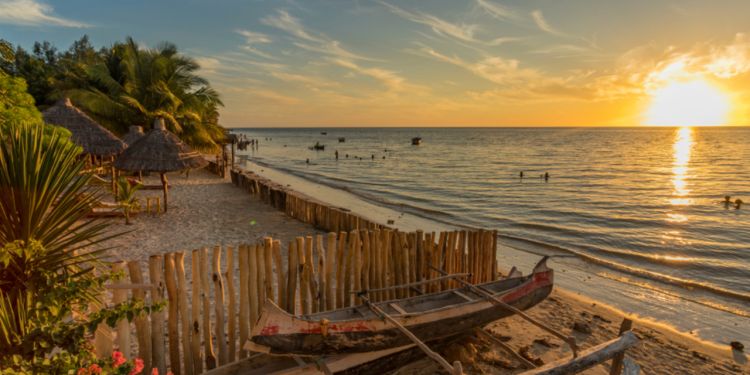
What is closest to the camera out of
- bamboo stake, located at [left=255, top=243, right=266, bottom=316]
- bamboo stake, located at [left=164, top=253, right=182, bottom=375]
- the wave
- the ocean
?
bamboo stake, located at [left=164, top=253, right=182, bottom=375]

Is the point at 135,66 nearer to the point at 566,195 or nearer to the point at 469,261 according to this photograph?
the point at 469,261

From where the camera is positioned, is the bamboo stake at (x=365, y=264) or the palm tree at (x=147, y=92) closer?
the bamboo stake at (x=365, y=264)

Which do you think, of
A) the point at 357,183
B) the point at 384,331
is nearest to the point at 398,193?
the point at 357,183

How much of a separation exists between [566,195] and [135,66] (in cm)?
2843

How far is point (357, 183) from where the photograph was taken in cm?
3003

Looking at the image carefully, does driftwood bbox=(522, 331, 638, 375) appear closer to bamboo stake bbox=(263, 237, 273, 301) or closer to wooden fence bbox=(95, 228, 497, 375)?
wooden fence bbox=(95, 228, 497, 375)

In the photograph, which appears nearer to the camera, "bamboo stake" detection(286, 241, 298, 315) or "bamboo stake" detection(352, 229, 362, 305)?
"bamboo stake" detection(286, 241, 298, 315)

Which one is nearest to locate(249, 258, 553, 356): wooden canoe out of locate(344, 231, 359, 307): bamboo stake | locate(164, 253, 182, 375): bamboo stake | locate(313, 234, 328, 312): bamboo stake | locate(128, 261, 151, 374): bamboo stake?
locate(313, 234, 328, 312): bamboo stake

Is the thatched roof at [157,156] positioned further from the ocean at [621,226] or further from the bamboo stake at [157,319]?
the ocean at [621,226]

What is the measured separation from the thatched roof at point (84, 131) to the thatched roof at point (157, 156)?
10.0ft

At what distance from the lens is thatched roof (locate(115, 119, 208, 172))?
1327 cm

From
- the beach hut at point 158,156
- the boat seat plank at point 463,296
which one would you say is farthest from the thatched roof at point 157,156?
the boat seat plank at point 463,296

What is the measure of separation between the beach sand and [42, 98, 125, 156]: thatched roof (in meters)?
3.83

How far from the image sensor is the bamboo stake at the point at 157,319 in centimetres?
415
